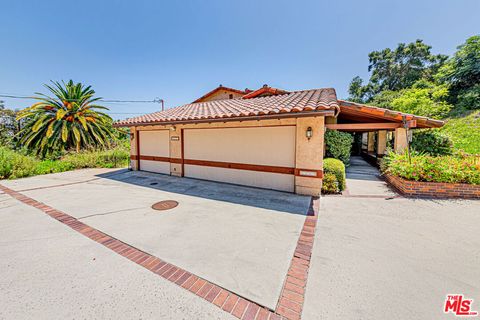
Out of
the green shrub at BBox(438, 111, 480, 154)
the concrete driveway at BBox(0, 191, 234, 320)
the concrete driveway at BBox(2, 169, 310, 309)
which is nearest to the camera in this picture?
the concrete driveway at BBox(0, 191, 234, 320)

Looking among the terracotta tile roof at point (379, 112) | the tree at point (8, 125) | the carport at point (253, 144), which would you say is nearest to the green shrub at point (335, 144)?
the terracotta tile roof at point (379, 112)

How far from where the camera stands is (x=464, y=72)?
69.9 ft

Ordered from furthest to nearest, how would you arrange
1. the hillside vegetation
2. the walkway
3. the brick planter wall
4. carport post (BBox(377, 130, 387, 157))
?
the hillside vegetation
carport post (BBox(377, 130, 387, 157))
the walkway
the brick planter wall

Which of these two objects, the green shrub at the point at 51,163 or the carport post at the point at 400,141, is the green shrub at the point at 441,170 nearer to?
the carport post at the point at 400,141

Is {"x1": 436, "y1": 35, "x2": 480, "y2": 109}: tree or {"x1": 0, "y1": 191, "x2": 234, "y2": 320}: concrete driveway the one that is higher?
{"x1": 436, "y1": 35, "x2": 480, "y2": 109}: tree

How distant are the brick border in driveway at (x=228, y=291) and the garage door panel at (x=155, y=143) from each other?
226 inches

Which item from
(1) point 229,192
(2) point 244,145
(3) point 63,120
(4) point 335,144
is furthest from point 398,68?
(3) point 63,120

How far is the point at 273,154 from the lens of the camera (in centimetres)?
654

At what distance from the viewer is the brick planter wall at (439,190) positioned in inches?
212

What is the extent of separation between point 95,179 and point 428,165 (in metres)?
12.8

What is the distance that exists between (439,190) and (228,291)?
6.97 metres

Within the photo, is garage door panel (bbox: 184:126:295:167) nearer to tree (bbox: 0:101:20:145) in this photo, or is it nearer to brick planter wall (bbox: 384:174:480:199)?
brick planter wall (bbox: 384:174:480:199)

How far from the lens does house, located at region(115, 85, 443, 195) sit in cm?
572

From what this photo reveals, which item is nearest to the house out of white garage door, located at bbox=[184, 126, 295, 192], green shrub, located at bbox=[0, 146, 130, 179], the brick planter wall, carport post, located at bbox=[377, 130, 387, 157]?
white garage door, located at bbox=[184, 126, 295, 192]
